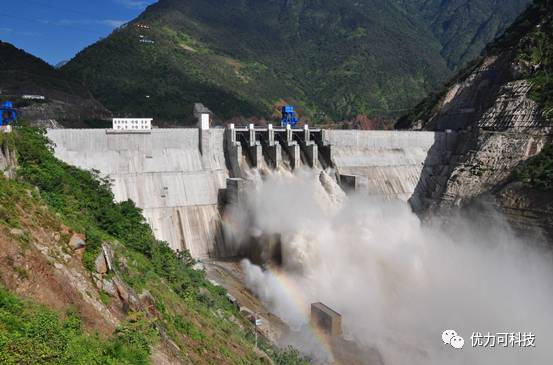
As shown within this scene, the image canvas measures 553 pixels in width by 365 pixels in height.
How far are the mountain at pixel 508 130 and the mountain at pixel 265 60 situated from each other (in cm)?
4208

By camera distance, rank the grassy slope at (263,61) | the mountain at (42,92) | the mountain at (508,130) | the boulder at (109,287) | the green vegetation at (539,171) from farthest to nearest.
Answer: the grassy slope at (263,61) < the mountain at (42,92) < the mountain at (508,130) < the green vegetation at (539,171) < the boulder at (109,287)

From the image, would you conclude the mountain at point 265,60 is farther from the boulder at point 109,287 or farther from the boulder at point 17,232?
the boulder at point 17,232

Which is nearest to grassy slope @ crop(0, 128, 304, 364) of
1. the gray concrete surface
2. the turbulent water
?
the gray concrete surface

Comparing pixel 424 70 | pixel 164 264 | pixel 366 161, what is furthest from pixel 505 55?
pixel 424 70

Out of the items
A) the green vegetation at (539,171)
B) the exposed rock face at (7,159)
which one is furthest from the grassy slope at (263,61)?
the exposed rock face at (7,159)

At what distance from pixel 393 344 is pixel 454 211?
1909 cm

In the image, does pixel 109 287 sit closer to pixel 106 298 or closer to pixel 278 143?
pixel 106 298

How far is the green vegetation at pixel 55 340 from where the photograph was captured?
8047 millimetres

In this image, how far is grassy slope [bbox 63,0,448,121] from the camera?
84750mm

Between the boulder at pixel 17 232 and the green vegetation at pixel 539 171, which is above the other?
the boulder at pixel 17 232

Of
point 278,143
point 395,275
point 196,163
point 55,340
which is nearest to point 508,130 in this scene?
point 395,275

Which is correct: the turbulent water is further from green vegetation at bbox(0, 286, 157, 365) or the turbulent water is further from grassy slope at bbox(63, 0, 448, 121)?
grassy slope at bbox(63, 0, 448, 121)

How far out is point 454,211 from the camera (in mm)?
39281

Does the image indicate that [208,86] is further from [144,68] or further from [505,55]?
[505,55]
